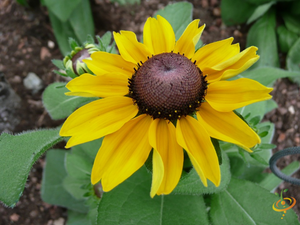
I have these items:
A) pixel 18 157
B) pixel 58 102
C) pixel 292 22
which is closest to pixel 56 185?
pixel 58 102

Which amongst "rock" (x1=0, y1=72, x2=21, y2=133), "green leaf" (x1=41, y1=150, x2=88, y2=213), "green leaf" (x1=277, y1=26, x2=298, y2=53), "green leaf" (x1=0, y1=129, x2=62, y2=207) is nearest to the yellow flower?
"green leaf" (x1=0, y1=129, x2=62, y2=207)

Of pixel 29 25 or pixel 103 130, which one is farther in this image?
pixel 29 25

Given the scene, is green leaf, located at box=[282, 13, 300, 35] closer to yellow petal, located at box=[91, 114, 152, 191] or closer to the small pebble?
the small pebble

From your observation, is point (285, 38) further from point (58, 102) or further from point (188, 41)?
point (58, 102)

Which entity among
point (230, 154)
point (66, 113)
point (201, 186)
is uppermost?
point (66, 113)

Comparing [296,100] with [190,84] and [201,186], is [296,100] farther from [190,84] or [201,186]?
[190,84]

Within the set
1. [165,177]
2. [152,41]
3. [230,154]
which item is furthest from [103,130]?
[230,154]
